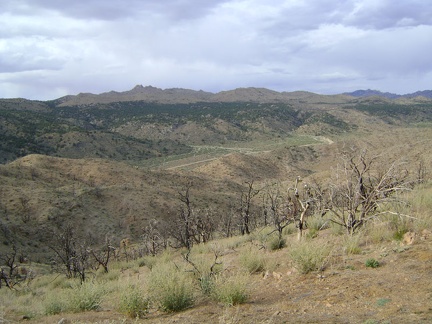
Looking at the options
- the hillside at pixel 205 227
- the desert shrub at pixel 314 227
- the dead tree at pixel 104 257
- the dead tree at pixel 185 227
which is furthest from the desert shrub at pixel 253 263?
the dead tree at pixel 104 257

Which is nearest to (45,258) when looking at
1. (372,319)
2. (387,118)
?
(372,319)

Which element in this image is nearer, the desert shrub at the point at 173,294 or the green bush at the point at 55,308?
the desert shrub at the point at 173,294

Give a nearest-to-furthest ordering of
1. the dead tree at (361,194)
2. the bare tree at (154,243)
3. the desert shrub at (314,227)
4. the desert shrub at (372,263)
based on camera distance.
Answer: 1. the desert shrub at (372,263)
2. the dead tree at (361,194)
3. the desert shrub at (314,227)
4. the bare tree at (154,243)

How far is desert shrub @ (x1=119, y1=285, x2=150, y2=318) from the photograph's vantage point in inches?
256

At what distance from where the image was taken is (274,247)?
37.0 feet

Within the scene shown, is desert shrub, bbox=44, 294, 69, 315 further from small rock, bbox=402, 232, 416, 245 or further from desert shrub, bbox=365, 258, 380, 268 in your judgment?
small rock, bbox=402, 232, 416, 245

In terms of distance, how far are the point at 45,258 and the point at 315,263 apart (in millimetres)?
27425

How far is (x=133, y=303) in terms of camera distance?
6.50 meters

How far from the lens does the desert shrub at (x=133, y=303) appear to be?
651 centimetres

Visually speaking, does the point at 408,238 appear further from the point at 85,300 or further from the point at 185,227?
the point at 185,227

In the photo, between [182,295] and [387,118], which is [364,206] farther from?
[387,118]

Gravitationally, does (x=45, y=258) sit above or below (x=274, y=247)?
below

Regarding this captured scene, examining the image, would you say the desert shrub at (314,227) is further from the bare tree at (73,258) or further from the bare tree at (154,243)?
the bare tree at (154,243)

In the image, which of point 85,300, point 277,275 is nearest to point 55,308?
point 85,300
